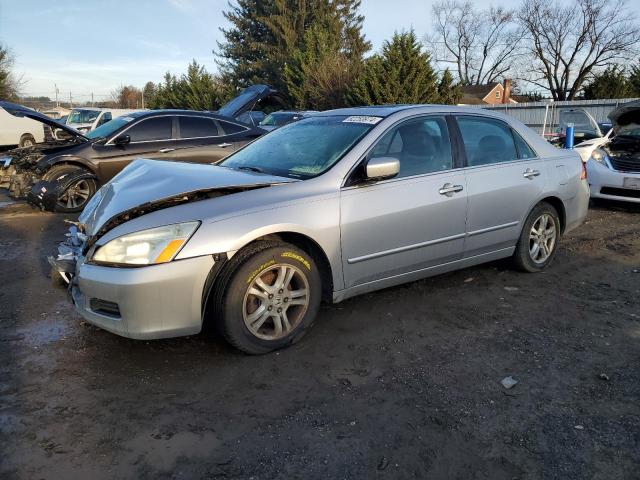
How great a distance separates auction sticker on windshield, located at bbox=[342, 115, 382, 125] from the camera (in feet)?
12.9

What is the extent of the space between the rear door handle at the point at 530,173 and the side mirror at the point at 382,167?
1.65 meters

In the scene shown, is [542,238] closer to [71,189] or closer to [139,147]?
[139,147]

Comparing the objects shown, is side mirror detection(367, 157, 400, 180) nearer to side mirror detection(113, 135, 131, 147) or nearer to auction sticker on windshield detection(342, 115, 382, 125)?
auction sticker on windshield detection(342, 115, 382, 125)

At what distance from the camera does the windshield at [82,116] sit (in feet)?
71.2

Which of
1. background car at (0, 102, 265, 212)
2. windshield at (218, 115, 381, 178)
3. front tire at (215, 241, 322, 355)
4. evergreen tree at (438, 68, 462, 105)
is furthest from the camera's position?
evergreen tree at (438, 68, 462, 105)

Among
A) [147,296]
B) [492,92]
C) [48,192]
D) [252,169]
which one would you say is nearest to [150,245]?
[147,296]

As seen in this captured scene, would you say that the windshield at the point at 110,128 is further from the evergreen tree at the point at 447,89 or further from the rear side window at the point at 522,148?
the evergreen tree at the point at 447,89

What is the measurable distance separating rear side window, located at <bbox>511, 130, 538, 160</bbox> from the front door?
917 mm

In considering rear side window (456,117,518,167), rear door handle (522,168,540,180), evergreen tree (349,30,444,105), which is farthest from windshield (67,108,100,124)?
rear door handle (522,168,540,180)

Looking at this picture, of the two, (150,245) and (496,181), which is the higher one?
(496,181)

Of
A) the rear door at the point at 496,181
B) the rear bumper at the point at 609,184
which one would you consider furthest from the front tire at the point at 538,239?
the rear bumper at the point at 609,184

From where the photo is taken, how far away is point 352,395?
286 cm

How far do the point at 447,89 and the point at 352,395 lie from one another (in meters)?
22.1

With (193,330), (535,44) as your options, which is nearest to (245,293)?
(193,330)
